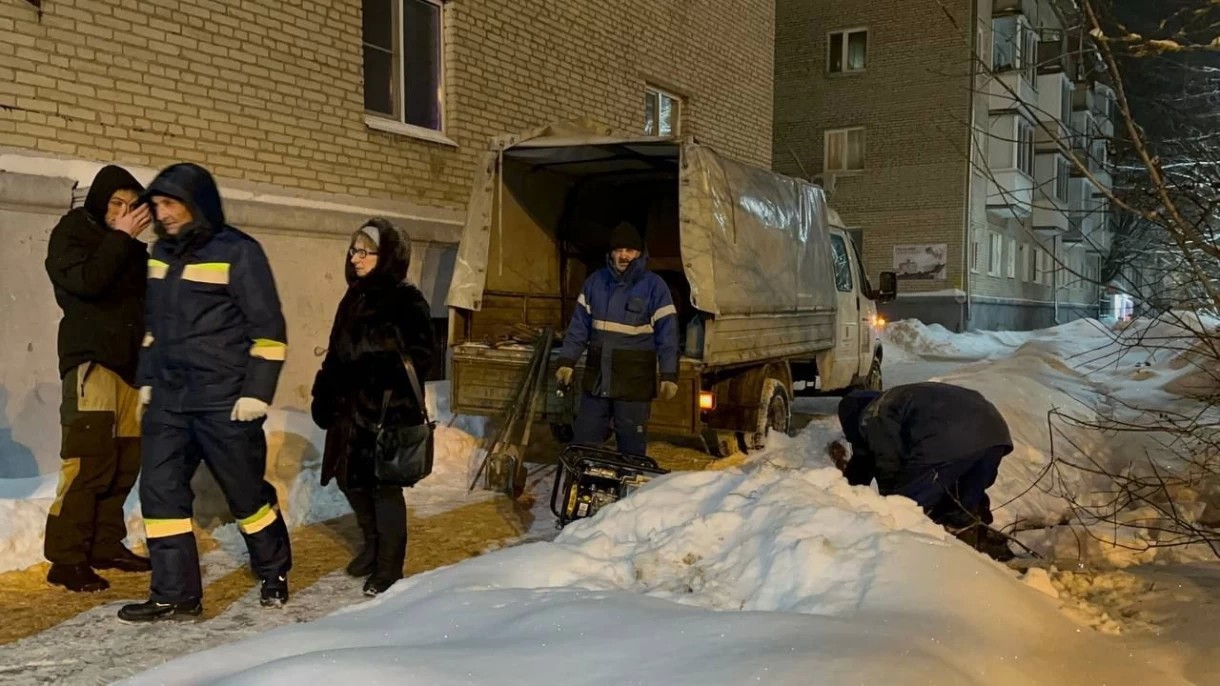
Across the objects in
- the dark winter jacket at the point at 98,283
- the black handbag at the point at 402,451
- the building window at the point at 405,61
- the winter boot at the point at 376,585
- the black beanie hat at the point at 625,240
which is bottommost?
the winter boot at the point at 376,585

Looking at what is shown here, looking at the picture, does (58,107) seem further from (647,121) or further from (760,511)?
(647,121)

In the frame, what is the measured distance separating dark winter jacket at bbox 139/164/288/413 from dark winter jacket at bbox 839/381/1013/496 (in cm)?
308

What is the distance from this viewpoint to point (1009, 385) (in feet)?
35.1

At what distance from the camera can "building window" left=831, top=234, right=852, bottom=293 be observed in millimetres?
9938

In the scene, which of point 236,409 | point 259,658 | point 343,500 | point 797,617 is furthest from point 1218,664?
point 343,500

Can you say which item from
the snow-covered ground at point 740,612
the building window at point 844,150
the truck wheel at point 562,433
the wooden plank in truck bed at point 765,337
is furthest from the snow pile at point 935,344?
the snow-covered ground at point 740,612

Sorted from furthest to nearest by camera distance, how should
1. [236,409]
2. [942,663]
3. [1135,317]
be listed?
[1135,317]
[236,409]
[942,663]

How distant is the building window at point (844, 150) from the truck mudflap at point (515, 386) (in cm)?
2257

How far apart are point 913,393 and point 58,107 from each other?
6.07 meters

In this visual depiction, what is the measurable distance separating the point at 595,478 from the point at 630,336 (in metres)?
1.33

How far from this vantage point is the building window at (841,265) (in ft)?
32.6

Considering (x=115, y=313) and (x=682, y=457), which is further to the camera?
(x=682, y=457)

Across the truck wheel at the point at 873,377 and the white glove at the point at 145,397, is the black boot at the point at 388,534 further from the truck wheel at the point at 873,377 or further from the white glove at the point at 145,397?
the truck wheel at the point at 873,377

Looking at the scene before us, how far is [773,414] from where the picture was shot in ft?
27.2
